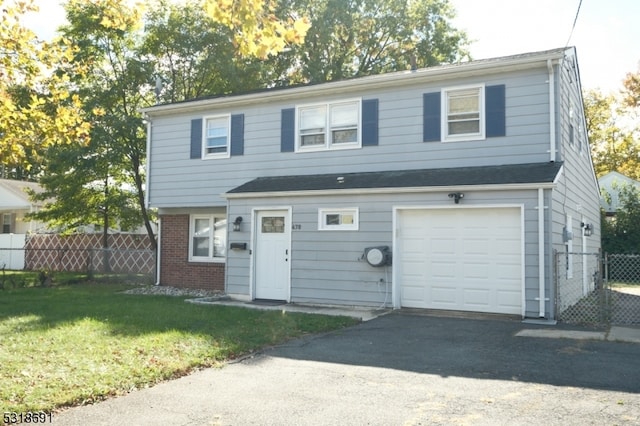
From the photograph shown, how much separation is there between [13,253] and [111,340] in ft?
72.2

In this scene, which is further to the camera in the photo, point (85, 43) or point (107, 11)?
point (85, 43)

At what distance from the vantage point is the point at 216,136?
53.4 feet

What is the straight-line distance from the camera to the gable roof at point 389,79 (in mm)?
11945

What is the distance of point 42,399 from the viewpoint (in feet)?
17.7

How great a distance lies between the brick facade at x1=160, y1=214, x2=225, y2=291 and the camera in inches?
652

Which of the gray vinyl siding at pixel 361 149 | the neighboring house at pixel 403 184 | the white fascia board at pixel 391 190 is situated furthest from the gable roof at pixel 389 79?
the white fascia board at pixel 391 190

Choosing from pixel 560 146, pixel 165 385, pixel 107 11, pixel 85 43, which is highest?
pixel 85 43

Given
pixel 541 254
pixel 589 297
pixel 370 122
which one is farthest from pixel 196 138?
pixel 589 297

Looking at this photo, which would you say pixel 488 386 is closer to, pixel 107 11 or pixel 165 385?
pixel 165 385

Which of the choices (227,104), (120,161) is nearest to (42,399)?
(227,104)

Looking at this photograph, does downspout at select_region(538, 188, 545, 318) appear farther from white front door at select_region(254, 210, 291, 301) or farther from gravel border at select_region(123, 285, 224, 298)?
gravel border at select_region(123, 285, 224, 298)

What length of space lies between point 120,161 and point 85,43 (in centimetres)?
471

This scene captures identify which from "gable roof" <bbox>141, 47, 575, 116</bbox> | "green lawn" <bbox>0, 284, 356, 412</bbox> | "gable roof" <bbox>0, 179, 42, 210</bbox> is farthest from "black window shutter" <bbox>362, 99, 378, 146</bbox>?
"gable roof" <bbox>0, 179, 42, 210</bbox>

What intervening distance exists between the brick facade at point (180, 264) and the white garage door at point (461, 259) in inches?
253
